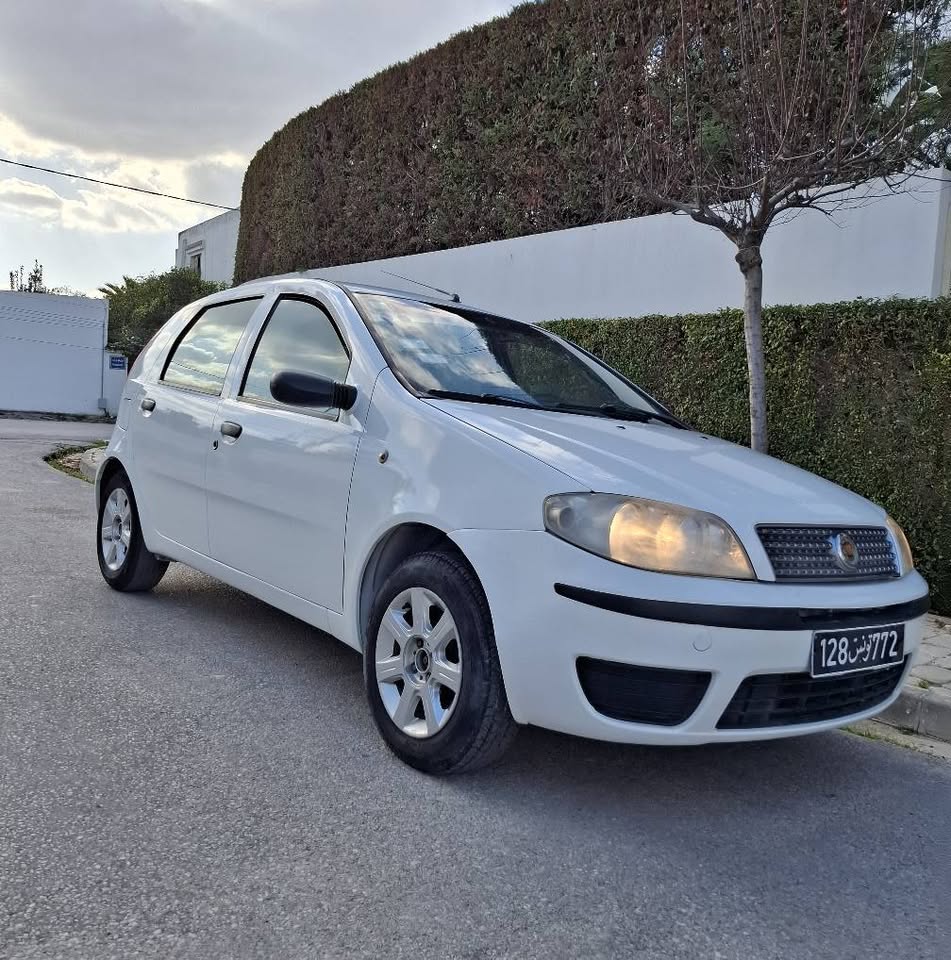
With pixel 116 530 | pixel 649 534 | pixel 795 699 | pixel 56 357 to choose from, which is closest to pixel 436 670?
pixel 649 534

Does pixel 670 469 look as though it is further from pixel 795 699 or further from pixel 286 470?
pixel 286 470

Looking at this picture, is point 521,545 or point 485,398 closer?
point 521,545

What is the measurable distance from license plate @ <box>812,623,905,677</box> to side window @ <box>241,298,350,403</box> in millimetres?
1986

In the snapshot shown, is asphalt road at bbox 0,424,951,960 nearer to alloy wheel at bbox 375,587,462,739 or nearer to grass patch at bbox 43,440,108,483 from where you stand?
alloy wheel at bbox 375,587,462,739

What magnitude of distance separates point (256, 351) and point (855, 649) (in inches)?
109

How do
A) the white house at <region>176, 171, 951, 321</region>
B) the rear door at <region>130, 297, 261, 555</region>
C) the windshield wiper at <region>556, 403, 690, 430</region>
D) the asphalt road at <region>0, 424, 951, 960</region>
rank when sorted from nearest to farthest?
the asphalt road at <region>0, 424, 951, 960</region> → the windshield wiper at <region>556, 403, 690, 430</region> → the rear door at <region>130, 297, 261, 555</region> → the white house at <region>176, 171, 951, 321</region>

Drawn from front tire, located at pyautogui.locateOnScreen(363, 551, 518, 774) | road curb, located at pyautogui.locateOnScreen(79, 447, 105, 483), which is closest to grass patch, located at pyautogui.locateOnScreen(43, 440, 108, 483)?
road curb, located at pyautogui.locateOnScreen(79, 447, 105, 483)

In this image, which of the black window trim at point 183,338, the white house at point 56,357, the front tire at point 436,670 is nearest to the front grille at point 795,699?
the front tire at point 436,670

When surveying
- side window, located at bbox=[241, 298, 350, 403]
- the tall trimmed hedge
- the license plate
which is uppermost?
the tall trimmed hedge

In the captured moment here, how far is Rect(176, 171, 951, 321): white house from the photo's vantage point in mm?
6984

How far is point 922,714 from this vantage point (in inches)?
157

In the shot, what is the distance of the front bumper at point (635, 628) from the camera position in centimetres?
253

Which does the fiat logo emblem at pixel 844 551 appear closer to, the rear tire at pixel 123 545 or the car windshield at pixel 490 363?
the car windshield at pixel 490 363

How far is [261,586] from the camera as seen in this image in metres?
3.84
